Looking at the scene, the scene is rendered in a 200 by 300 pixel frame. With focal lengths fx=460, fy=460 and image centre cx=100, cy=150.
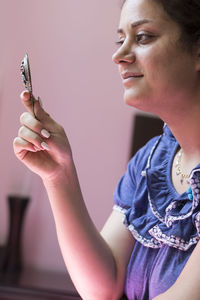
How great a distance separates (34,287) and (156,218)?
1144 mm

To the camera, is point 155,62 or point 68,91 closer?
point 155,62

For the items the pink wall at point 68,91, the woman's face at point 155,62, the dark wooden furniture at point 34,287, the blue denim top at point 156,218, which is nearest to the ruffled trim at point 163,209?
the blue denim top at point 156,218

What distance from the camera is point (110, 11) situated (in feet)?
7.80

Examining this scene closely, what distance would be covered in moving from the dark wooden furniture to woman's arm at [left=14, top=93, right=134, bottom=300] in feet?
3.00

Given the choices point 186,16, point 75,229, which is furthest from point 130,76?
point 75,229

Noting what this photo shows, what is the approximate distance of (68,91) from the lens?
2391 mm

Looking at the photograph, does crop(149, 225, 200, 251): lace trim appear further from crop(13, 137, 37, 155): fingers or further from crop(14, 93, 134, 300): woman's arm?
crop(13, 137, 37, 155): fingers

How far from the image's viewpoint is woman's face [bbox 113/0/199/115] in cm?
91

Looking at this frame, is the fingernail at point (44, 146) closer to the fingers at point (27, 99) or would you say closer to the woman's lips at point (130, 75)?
the fingers at point (27, 99)

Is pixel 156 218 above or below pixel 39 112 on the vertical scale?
below

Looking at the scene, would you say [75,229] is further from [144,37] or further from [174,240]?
[144,37]

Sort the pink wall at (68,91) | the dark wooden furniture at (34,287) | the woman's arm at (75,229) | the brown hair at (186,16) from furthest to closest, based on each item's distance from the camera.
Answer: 1. the pink wall at (68,91)
2. the dark wooden furniture at (34,287)
3. the woman's arm at (75,229)
4. the brown hair at (186,16)

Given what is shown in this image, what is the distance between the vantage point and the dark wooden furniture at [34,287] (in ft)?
6.34

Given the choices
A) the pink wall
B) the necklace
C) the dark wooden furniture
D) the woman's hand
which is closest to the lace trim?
the necklace
